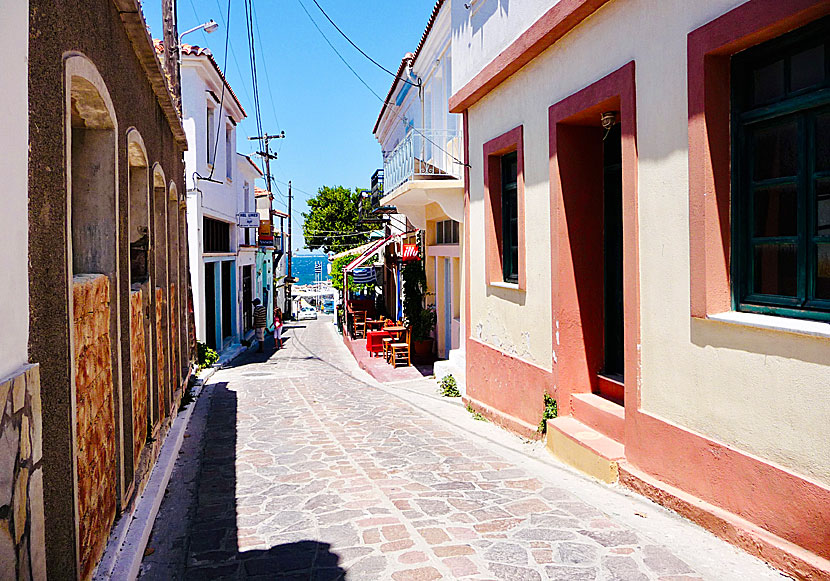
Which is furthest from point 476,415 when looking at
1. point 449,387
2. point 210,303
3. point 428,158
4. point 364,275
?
point 364,275

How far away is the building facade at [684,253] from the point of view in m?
3.68

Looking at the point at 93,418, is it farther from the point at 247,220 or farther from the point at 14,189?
the point at 247,220

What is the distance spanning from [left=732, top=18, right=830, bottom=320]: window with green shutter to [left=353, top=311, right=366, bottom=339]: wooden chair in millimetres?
18263

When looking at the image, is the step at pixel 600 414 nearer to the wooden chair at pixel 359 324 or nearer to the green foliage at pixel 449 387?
the green foliage at pixel 449 387

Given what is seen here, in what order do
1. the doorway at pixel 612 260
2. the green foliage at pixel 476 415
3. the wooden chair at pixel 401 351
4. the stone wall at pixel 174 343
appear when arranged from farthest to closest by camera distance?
the wooden chair at pixel 401 351 < the green foliage at pixel 476 415 < the stone wall at pixel 174 343 < the doorway at pixel 612 260

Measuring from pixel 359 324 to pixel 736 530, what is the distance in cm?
1890

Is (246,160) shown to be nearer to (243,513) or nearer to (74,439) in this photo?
(243,513)

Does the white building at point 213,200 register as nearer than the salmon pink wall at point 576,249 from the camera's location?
No

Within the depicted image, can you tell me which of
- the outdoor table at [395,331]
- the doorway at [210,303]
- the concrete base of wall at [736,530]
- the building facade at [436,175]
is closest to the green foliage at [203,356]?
the doorway at [210,303]

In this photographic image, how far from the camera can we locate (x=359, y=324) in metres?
22.5

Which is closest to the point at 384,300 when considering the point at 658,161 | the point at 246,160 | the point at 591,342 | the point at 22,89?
the point at 246,160

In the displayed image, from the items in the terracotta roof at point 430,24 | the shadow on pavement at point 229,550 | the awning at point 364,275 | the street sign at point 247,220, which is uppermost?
the terracotta roof at point 430,24

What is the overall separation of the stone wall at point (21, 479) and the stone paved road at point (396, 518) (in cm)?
Answer: 170

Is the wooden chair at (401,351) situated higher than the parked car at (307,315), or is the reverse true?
the wooden chair at (401,351)
